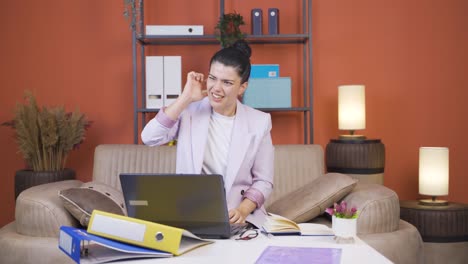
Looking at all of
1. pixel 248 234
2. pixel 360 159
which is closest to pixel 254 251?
pixel 248 234

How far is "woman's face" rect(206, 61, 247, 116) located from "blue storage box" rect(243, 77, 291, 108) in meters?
1.76

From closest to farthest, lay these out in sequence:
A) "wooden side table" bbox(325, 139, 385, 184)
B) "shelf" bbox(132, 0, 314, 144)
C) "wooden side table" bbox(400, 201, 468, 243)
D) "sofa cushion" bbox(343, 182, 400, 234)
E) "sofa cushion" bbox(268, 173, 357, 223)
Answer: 1. "sofa cushion" bbox(343, 182, 400, 234)
2. "sofa cushion" bbox(268, 173, 357, 223)
3. "wooden side table" bbox(400, 201, 468, 243)
4. "wooden side table" bbox(325, 139, 385, 184)
5. "shelf" bbox(132, 0, 314, 144)

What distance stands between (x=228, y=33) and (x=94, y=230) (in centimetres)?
276

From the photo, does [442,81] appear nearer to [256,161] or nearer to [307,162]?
[307,162]

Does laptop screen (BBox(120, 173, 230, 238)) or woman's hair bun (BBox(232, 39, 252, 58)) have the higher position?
woman's hair bun (BBox(232, 39, 252, 58))

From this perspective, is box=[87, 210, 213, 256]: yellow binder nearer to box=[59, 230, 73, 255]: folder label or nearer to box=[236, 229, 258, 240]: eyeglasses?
box=[59, 230, 73, 255]: folder label

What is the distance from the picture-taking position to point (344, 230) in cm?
181

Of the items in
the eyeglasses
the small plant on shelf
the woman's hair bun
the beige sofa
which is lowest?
the beige sofa

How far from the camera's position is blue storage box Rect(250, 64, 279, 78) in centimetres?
422

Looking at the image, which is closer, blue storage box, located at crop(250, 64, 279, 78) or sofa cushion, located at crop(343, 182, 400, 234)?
sofa cushion, located at crop(343, 182, 400, 234)

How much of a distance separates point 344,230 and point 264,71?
253 cm

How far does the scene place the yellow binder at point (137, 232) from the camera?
1592 mm

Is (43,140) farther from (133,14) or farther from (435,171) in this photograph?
(435,171)

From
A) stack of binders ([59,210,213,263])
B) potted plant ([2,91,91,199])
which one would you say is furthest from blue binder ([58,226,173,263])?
potted plant ([2,91,91,199])
